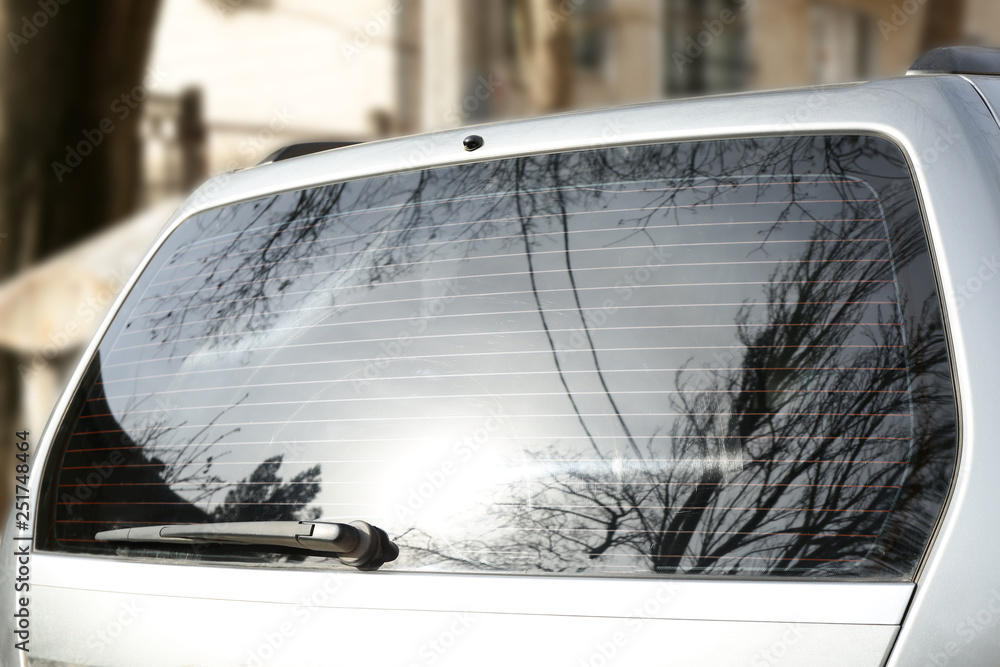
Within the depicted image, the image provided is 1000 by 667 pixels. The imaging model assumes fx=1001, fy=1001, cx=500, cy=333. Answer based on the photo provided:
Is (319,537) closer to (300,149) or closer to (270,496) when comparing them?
(270,496)

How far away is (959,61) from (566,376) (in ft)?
2.80

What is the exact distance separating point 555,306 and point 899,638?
64 cm

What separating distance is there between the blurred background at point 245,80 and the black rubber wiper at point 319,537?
3.13 metres

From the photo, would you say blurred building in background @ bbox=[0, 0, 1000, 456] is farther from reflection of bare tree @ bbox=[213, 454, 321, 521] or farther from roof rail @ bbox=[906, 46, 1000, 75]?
roof rail @ bbox=[906, 46, 1000, 75]

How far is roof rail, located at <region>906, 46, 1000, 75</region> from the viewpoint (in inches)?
64.5

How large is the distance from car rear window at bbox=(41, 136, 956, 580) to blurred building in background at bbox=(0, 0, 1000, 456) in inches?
175

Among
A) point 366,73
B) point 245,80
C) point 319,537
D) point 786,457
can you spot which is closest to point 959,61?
point 786,457

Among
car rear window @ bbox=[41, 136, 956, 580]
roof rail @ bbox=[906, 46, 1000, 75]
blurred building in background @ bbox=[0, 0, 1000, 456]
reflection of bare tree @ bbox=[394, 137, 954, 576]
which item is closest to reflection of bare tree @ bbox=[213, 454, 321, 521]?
car rear window @ bbox=[41, 136, 956, 580]

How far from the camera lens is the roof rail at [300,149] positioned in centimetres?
216

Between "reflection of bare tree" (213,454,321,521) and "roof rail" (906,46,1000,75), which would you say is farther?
"roof rail" (906,46,1000,75)

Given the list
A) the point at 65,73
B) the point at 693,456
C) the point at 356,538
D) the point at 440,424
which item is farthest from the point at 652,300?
the point at 65,73

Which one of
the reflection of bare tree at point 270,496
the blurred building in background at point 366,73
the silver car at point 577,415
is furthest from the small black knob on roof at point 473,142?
the blurred building in background at point 366,73

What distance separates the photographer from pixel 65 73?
6766mm

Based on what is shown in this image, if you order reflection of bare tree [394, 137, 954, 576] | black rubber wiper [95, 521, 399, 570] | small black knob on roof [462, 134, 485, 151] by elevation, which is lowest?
black rubber wiper [95, 521, 399, 570]
